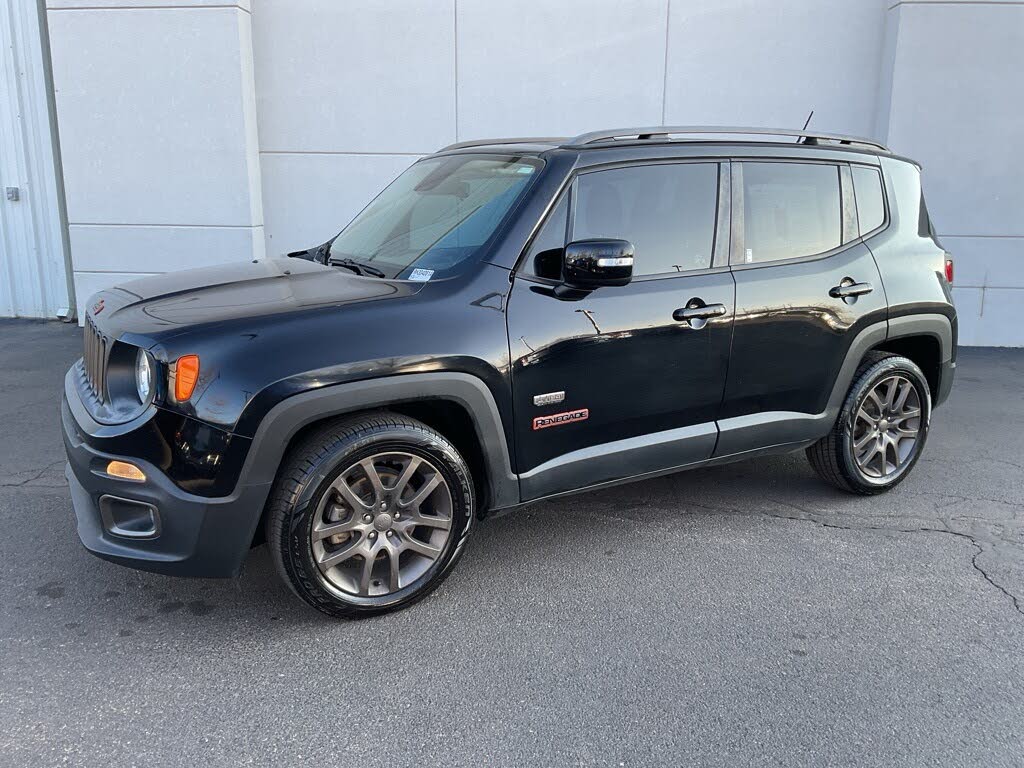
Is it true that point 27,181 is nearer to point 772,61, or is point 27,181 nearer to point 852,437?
point 772,61

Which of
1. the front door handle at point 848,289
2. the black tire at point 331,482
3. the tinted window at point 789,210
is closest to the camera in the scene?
the black tire at point 331,482

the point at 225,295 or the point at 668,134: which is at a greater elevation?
the point at 668,134

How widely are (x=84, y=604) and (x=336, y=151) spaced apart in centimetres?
619

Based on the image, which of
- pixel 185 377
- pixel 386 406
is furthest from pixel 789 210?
pixel 185 377

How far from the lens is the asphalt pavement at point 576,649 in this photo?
106 inches

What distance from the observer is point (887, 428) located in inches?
186

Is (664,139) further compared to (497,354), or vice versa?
(664,139)

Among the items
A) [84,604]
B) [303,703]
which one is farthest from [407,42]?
[303,703]

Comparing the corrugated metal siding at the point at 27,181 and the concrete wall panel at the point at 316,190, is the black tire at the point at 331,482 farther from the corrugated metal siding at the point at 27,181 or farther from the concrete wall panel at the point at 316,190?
the corrugated metal siding at the point at 27,181

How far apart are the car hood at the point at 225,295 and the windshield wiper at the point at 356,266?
0.17 feet

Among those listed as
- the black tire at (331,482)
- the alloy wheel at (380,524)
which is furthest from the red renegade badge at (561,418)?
the alloy wheel at (380,524)

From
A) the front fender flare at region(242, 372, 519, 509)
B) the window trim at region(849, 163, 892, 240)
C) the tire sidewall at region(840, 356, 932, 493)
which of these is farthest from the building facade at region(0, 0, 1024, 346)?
the front fender flare at region(242, 372, 519, 509)

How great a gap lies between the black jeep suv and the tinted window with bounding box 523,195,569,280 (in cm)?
1

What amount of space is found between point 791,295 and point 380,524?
2244 mm
